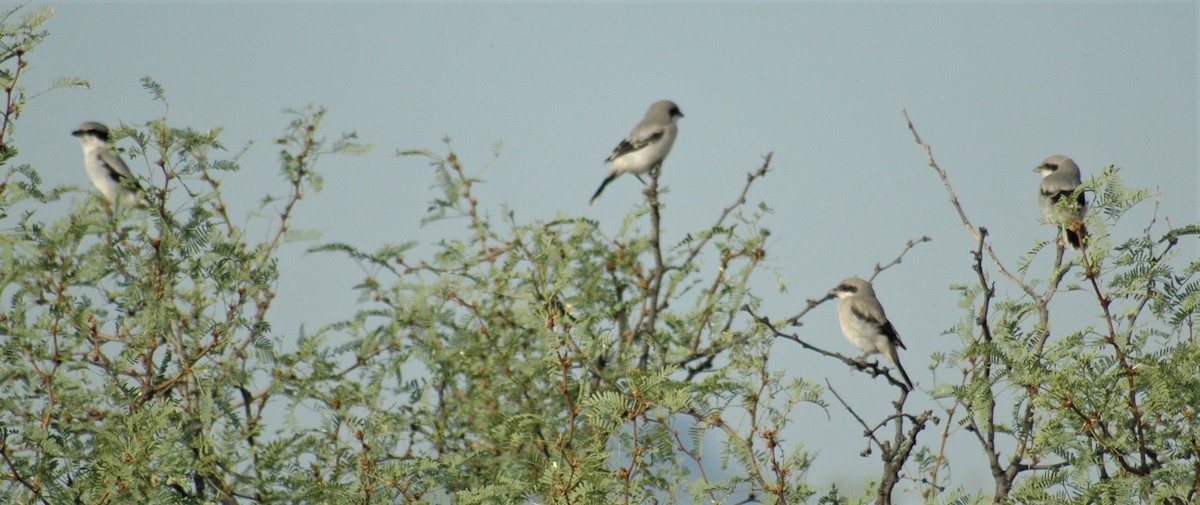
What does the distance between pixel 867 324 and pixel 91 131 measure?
282 inches

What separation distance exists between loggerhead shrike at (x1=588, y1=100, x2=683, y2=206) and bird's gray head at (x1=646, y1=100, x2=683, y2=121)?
89mm

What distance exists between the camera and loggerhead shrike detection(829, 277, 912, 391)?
906 cm

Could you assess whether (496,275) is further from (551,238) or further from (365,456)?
(365,456)

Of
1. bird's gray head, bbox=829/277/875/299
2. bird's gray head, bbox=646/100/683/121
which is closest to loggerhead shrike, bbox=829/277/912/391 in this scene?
bird's gray head, bbox=829/277/875/299

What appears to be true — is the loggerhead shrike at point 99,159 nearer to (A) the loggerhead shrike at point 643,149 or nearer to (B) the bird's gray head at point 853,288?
(A) the loggerhead shrike at point 643,149

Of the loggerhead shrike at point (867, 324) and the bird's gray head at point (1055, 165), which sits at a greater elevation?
the bird's gray head at point (1055, 165)

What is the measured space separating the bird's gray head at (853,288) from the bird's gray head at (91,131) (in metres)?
6.74

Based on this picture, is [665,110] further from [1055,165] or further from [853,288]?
[1055,165]

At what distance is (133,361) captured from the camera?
18.6 feet

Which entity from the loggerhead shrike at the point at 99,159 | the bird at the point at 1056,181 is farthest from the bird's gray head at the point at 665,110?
the loggerhead shrike at the point at 99,159

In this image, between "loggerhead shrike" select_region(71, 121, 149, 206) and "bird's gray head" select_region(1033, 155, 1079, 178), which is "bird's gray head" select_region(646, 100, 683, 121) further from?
"loggerhead shrike" select_region(71, 121, 149, 206)

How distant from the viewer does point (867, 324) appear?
914 cm

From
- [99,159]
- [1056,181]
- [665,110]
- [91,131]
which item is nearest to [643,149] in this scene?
[665,110]

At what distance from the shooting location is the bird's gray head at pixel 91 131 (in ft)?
36.5
